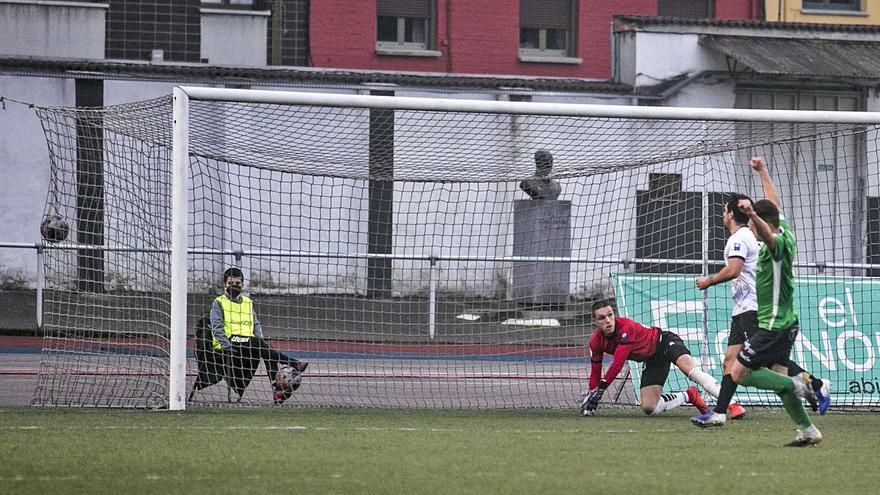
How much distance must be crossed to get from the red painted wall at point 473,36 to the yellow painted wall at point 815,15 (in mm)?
432

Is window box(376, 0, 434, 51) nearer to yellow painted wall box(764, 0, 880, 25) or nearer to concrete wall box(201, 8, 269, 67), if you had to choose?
concrete wall box(201, 8, 269, 67)

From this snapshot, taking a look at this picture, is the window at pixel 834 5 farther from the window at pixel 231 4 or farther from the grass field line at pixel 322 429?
the grass field line at pixel 322 429

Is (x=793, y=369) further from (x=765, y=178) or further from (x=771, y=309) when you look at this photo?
(x=765, y=178)

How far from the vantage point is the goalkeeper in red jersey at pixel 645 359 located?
37.5ft

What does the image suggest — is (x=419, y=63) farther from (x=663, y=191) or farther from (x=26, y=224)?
(x=663, y=191)

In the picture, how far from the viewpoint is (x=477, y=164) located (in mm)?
14453

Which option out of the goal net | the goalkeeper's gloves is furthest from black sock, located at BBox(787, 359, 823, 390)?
the goal net

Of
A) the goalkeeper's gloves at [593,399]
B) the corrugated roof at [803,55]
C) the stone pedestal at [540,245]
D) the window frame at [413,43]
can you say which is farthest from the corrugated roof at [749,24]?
the goalkeeper's gloves at [593,399]

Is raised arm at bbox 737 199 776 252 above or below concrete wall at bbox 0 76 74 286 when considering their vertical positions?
below

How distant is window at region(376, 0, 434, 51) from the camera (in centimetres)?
2942

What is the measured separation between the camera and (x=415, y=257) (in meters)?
18.2

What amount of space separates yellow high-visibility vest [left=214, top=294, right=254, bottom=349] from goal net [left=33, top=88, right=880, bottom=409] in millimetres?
19

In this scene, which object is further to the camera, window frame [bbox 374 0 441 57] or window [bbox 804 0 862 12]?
window [bbox 804 0 862 12]

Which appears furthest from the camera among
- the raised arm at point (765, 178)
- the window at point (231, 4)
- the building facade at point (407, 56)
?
the window at point (231, 4)
